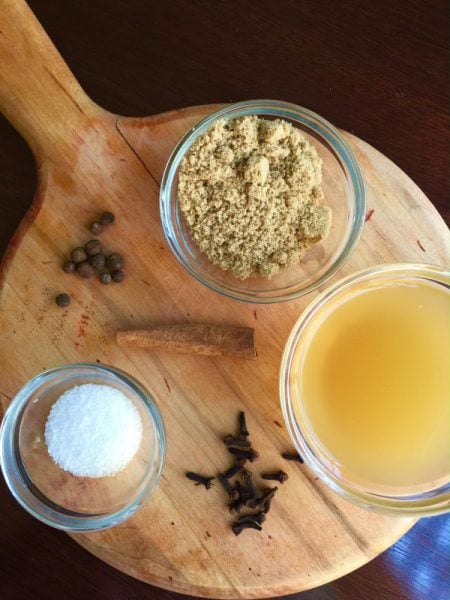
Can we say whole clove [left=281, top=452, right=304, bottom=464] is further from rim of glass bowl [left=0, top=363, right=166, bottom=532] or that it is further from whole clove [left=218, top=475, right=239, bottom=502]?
rim of glass bowl [left=0, top=363, right=166, bottom=532]

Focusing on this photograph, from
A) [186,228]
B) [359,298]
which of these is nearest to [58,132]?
[186,228]

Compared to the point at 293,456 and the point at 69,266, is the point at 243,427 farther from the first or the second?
the point at 69,266

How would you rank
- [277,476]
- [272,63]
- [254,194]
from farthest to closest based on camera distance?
1. [272,63]
2. [277,476]
3. [254,194]

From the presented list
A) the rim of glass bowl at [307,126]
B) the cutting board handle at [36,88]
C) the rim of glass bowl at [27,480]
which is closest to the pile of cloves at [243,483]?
the rim of glass bowl at [27,480]

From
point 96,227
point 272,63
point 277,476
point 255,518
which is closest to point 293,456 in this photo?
point 277,476

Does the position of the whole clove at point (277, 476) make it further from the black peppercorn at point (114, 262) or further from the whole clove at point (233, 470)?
the black peppercorn at point (114, 262)

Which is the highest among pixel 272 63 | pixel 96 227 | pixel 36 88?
pixel 36 88

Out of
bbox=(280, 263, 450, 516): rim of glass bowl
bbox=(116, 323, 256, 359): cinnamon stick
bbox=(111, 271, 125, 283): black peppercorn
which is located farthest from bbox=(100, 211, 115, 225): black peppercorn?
bbox=(280, 263, 450, 516): rim of glass bowl
